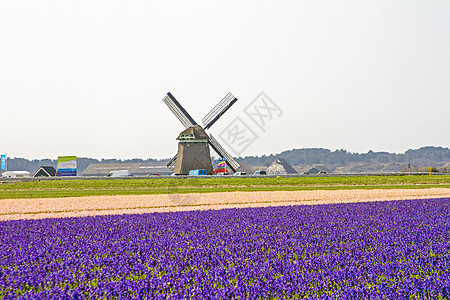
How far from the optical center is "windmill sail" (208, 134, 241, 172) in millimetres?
56844

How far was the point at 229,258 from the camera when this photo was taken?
9172 millimetres

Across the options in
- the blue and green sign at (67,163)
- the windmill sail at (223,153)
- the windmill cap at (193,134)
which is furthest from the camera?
the blue and green sign at (67,163)

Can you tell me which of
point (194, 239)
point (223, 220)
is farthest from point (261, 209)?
point (194, 239)

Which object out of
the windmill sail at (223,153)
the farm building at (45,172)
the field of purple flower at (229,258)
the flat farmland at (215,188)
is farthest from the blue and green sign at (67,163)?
the field of purple flower at (229,258)

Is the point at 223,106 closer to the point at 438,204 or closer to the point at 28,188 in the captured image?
the point at 28,188

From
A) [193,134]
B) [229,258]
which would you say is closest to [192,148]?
[193,134]

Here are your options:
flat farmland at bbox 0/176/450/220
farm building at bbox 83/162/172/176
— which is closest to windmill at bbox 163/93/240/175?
flat farmland at bbox 0/176/450/220

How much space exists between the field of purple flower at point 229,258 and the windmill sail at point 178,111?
40.1 m

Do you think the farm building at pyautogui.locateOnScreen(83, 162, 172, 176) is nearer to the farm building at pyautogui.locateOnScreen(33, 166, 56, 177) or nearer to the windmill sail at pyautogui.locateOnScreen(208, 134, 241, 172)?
the farm building at pyautogui.locateOnScreen(33, 166, 56, 177)

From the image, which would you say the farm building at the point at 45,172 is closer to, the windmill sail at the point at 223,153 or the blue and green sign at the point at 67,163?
the blue and green sign at the point at 67,163

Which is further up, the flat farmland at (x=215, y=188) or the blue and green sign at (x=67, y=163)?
the blue and green sign at (x=67, y=163)

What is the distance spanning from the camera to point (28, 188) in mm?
40125

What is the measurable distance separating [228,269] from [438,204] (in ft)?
51.9

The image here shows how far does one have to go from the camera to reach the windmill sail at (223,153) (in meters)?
56.8
